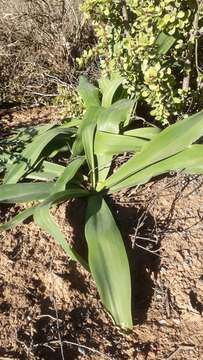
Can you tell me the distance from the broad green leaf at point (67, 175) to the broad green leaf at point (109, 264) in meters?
0.17

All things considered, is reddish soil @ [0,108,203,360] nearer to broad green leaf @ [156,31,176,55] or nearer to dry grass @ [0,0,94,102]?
broad green leaf @ [156,31,176,55]

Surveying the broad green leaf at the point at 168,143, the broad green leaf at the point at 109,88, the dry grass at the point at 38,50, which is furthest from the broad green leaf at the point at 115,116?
the dry grass at the point at 38,50

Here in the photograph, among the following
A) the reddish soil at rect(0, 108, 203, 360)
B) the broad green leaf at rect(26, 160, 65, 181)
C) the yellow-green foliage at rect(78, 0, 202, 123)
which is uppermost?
the yellow-green foliage at rect(78, 0, 202, 123)

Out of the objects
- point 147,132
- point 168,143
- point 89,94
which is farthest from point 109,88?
point 168,143

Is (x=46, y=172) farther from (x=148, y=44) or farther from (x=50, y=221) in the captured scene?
(x=148, y=44)

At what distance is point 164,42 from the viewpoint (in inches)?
102

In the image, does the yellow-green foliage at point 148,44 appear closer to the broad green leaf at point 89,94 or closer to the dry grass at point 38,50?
the broad green leaf at point 89,94

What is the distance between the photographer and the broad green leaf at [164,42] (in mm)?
2572

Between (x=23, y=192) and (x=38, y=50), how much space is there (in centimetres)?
141

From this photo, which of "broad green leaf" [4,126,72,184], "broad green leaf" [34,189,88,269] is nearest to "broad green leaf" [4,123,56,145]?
"broad green leaf" [4,126,72,184]

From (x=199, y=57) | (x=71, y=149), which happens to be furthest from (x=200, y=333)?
(x=199, y=57)

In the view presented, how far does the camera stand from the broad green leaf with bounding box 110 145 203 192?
229 centimetres

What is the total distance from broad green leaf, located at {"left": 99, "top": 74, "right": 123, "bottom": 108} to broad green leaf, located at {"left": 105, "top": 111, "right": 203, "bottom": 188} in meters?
0.52

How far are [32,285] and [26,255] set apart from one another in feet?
0.54
